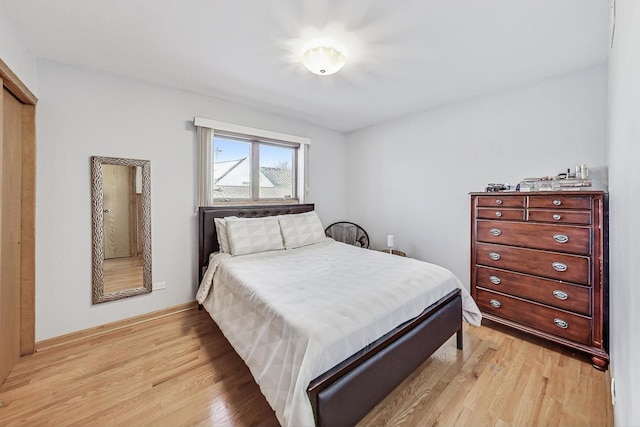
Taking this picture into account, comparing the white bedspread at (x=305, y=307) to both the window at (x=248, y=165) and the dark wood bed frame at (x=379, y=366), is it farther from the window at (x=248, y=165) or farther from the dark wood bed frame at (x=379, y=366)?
the window at (x=248, y=165)

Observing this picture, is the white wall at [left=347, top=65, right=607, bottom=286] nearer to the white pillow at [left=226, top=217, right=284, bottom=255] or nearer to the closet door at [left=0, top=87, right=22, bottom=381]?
the white pillow at [left=226, top=217, right=284, bottom=255]

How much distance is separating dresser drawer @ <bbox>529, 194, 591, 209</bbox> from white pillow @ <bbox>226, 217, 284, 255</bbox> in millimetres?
2473

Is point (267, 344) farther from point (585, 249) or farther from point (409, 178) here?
point (409, 178)

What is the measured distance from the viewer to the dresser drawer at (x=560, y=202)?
1.95m

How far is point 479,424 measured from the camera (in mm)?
1473

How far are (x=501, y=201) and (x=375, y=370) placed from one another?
1.94 meters

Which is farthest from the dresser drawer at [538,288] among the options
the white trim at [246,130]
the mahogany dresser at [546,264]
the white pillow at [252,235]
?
the white trim at [246,130]

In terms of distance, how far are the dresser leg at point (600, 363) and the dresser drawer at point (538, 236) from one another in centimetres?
77

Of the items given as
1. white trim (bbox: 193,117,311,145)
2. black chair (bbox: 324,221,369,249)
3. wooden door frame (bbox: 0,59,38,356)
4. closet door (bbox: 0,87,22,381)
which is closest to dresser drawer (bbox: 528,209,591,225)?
black chair (bbox: 324,221,369,249)

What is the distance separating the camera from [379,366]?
4.72 ft

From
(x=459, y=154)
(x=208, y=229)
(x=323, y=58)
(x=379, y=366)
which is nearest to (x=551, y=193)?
(x=459, y=154)

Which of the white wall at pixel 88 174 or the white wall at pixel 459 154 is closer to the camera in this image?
the white wall at pixel 88 174

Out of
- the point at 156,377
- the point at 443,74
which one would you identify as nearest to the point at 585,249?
the point at 443,74

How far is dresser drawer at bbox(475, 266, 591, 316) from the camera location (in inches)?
77.9
